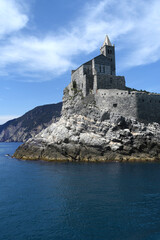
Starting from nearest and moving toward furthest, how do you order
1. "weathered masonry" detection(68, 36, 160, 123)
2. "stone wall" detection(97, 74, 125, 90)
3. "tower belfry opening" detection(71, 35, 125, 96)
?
"weathered masonry" detection(68, 36, 160, 123)
"stone wall" detection(97, 74, 125, 90)
"tower belfry opening" detection(71, 35, 125, 96)

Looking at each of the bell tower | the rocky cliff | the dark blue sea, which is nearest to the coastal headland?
the rocky cliff

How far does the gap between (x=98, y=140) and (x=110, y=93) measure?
12.6 meters

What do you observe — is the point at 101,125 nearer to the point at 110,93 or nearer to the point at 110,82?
the point at 110,93

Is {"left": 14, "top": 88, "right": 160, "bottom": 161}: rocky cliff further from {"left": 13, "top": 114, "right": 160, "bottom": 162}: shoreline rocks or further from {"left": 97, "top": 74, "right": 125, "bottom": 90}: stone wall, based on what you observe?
{"left": 97, "top": 74, "right": 125, "bottom": 90}: stone wall

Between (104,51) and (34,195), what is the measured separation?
51.0m

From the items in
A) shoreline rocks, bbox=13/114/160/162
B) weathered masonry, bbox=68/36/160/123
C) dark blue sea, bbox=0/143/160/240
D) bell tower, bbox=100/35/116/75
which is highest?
bell tower, bbox=100/35/116/75

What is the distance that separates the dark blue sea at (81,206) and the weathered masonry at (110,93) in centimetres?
1877

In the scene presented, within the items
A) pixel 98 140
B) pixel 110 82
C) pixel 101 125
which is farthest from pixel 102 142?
pixel 110 82

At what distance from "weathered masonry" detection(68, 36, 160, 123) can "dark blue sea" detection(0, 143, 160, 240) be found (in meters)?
18.8

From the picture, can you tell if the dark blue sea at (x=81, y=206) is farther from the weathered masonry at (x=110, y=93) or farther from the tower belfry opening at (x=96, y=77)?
the tower belfry opening at (x=96, y=77)

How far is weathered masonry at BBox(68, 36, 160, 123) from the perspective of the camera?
48.4 m

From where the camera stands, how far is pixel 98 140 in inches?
1719

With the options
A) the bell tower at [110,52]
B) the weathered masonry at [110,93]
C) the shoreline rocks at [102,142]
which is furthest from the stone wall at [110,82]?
the shoreline rocks at [102,142]

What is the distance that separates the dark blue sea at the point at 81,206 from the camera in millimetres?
15117
